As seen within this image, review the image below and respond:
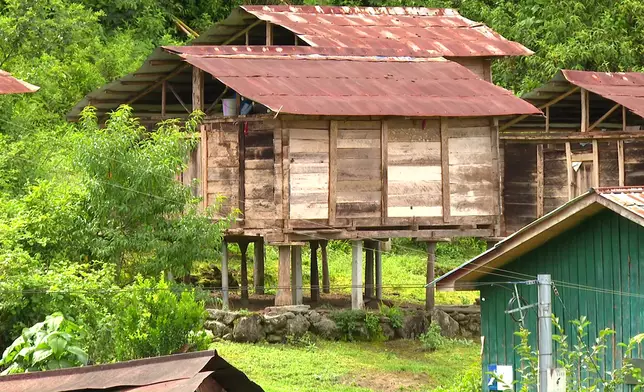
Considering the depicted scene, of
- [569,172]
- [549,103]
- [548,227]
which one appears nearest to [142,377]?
[548,227]

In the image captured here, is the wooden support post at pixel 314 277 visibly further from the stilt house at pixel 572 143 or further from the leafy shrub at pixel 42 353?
the leafy shrub at pixel 42 353

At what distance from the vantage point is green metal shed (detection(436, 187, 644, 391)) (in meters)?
15.1

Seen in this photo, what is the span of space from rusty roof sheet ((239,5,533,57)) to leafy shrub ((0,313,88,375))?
11538 mm

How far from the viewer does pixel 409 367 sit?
74.1ft

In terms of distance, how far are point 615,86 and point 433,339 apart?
6597 mm

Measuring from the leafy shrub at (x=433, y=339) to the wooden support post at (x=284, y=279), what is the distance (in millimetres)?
2459

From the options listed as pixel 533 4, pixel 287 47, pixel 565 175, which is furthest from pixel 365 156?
pixel 533 4

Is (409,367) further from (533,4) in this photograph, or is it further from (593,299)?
(533,4)

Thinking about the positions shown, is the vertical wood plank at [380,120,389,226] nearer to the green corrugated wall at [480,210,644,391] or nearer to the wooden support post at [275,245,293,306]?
the wooden support post at [275,245,293,306]

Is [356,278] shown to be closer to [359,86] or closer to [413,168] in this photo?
[413,168]

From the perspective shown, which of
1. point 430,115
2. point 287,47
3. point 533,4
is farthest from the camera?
point 533,4

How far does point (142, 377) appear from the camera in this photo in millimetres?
11914

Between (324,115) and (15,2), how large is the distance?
11013mm

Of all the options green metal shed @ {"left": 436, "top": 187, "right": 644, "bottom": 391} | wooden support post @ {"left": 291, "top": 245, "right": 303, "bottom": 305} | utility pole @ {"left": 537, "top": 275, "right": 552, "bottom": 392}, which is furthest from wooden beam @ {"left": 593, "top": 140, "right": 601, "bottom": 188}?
utility pole @ {"left": 537, "top": 275, "right": 552, "bottom": 392}
